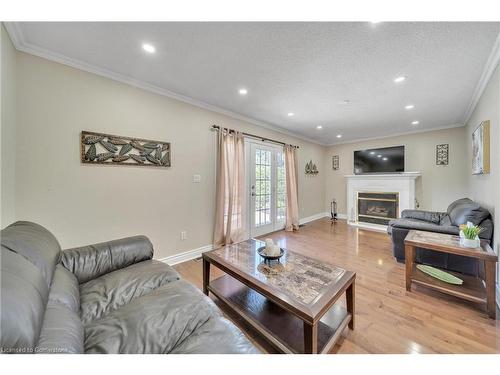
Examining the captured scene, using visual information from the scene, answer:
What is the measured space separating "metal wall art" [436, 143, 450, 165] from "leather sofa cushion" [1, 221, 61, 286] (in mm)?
6220

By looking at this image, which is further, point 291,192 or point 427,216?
point 291,192

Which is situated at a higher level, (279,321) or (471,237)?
(471,237)

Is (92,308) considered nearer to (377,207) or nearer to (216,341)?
(216,341)

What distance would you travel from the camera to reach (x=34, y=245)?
104 cm

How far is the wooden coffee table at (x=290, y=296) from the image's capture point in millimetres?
1118

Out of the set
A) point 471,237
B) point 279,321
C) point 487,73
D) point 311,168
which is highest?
point 487,73

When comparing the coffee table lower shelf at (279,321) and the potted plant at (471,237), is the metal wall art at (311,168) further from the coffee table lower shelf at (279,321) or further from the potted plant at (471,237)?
the coffee table lower shelf at (279,321)

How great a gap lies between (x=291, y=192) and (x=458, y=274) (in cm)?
284

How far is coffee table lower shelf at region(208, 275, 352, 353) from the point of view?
1212mm

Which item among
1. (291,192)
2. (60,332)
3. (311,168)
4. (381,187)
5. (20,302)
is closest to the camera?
(20,302)

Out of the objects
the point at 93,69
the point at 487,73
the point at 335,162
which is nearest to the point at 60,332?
the point at 93,69

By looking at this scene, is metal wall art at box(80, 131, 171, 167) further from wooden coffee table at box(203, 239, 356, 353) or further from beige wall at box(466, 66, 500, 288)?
beige wall at box(466, 66, 500, 288)

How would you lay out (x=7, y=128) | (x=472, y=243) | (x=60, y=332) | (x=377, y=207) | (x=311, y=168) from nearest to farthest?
(x=60, y=332) < (x=7, y=128) < (x=472, y=243) < (x=377, y=207) < (x=311, y=168)
